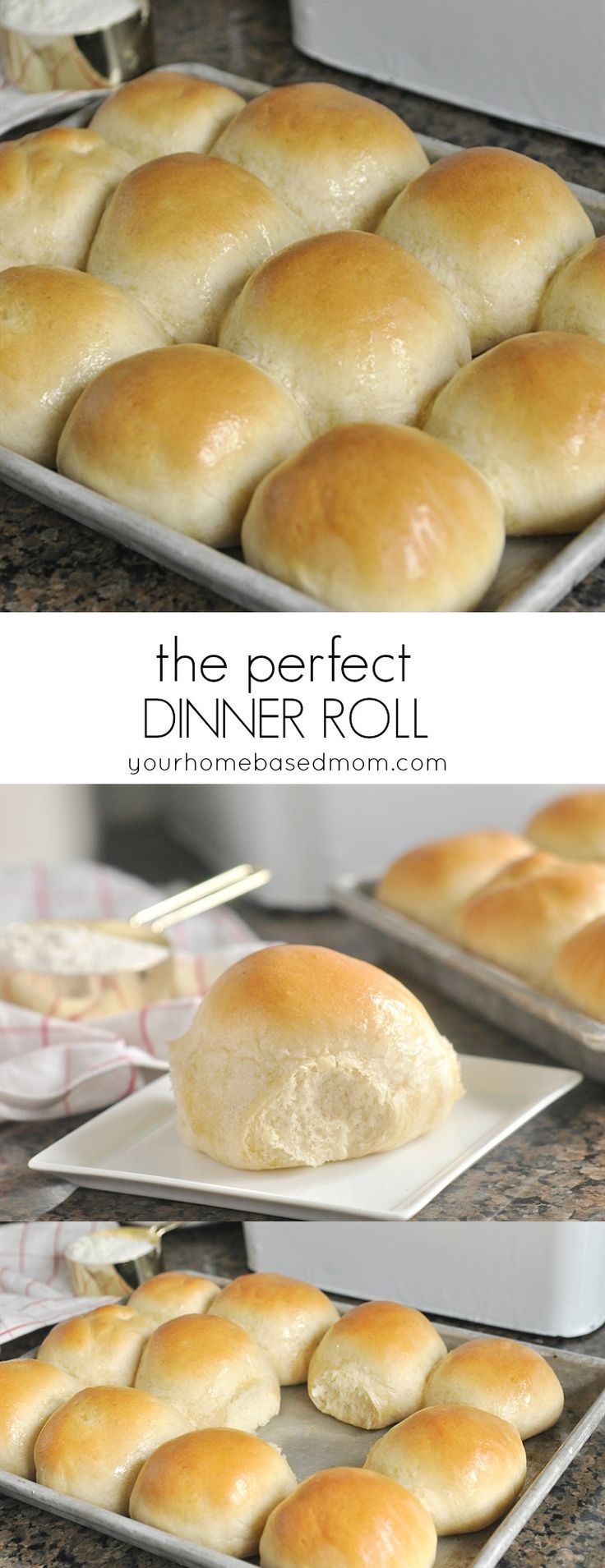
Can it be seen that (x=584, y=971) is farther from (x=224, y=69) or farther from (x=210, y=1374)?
(x=224, y=69)

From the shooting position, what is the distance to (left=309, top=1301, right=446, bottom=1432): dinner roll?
0.85m

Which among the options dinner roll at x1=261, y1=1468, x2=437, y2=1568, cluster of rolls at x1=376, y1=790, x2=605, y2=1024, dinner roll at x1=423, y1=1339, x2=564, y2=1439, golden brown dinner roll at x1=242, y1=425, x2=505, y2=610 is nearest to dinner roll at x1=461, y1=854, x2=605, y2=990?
cluster of rolls at x1=376, y1=790, x2=605, y2=1024

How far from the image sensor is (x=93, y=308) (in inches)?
25.3

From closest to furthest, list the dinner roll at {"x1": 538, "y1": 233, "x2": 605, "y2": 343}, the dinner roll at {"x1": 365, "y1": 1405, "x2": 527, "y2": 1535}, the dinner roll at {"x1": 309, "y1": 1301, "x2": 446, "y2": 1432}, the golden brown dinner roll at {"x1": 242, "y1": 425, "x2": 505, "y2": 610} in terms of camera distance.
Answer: the golden brown dinner roll at {"x1": 242, "y1": 425, "x2": 505, "y2": 610} < the dinner roll at {"x1": 538, "y1": 233, "x2": 605, "y2": 343} < the dinner roll at {"x1": 365, "y1": 1405, "x2": 527, "y2": 1535} < the dinner roll at {"x1": 309, "y1": 1301, "x2": 446, "y2": 1432}

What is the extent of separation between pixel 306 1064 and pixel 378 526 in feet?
1.03

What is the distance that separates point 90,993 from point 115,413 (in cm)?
54

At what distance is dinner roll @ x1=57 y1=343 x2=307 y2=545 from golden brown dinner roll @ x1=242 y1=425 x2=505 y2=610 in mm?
26

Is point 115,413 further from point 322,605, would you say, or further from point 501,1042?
point 501,1042

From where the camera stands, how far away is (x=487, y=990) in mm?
960

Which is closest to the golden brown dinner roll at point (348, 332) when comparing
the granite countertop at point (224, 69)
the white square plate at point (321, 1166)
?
the granite countertop at point (224, 69)

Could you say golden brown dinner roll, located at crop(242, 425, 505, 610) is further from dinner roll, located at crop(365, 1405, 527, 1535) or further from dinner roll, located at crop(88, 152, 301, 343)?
dinner roll, located at crop(365, 1405, 527, 1535)

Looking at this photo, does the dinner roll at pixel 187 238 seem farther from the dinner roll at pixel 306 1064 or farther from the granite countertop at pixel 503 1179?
the granite countertop at pixel 503 1179

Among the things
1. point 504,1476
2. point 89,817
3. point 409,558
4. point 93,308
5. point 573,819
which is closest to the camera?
point 409,558

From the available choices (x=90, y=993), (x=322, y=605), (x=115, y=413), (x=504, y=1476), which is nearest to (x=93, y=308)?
(x=115, y=413)
